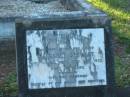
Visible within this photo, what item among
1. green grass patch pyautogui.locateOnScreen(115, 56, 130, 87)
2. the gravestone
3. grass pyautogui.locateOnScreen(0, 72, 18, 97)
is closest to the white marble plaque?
the gravestone

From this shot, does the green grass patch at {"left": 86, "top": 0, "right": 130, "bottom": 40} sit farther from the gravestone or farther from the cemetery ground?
the gravestone

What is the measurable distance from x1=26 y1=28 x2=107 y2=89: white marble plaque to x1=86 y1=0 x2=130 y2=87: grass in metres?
1.06

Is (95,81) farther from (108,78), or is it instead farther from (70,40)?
(70,40)

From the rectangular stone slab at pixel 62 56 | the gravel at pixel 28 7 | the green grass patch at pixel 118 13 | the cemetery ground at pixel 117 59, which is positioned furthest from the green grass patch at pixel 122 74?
the gravel at pixel 28 7

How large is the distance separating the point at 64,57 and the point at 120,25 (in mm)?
4924

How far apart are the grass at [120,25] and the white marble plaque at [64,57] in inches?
41.8

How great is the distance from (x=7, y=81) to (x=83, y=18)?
179 cm

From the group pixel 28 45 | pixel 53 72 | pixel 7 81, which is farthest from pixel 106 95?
pixel 7 81

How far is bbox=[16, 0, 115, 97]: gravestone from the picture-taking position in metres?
6.30

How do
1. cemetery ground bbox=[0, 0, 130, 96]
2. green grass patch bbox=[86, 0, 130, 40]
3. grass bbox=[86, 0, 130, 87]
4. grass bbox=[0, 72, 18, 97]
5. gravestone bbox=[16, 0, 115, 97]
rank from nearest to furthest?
1. gravestone bbox=[16, 0, 115, 97]
2. grass bbox=[0, 72, 18, 97]
3. cemetery ground bbox=[0, 0, 130, 96]
4. grass bbox=[86, 0, 130, 87]
5. green grass patch bbox=[86, 0, 130, 40]

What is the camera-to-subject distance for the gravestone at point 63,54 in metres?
6.30

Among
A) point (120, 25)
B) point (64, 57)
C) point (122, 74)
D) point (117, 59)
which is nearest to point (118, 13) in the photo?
point (120, 25)

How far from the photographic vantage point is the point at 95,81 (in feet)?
21.2

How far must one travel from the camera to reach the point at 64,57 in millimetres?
6355
